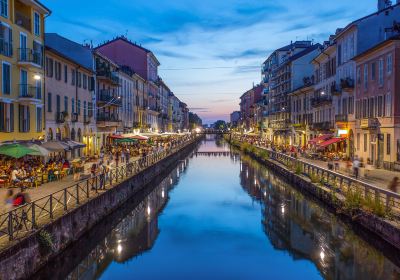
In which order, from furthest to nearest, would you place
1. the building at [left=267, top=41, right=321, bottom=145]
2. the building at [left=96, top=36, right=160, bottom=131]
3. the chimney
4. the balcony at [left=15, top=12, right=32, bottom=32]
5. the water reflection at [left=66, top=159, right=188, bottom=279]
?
the building at [left=96, top=36, right=160, bottom=131]
the building at [left=267, top=41, right=321, bottom=145]
the chimney
the balcony at [left=15, top=12, right=32, bottom=32]
the water reflection at [left=66, top=159, right=188, bottom=279]

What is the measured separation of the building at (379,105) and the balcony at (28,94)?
24.7m

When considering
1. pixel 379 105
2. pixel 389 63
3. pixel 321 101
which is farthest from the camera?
pixel 321 101

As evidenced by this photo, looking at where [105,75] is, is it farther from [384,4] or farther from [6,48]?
[384,4]

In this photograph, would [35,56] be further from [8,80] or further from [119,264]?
[119,264]

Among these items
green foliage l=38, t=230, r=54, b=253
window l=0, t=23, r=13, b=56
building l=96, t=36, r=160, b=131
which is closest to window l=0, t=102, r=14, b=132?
window l=0, t=23, r=13, b=56

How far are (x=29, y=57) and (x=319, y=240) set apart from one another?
21.8m

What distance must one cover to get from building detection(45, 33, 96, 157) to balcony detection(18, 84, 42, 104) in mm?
3791

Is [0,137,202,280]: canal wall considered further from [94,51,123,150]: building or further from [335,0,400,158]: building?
[335,0,400,158]: building

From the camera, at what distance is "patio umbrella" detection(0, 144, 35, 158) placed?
23.5 meters

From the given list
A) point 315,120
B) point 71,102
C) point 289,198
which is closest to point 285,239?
point 289,198

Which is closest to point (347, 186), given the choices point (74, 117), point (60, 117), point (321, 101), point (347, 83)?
point (347, 83)

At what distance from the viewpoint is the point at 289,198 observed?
108 ft

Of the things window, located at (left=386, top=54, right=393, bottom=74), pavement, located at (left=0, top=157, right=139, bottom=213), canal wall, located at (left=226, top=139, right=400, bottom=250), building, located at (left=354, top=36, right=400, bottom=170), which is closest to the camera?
canal wall, located at (left=226, top=139, right=400, bottom=250)

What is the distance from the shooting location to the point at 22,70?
1230 inches
